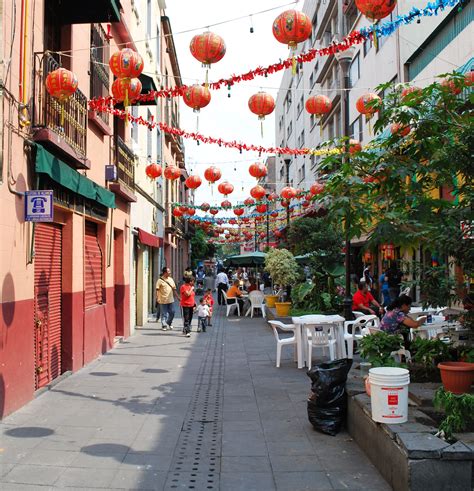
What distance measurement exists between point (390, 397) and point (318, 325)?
4955mm

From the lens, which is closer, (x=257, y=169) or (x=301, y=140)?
(x=257, y=169)

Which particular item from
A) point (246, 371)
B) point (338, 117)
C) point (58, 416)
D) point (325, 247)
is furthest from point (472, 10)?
point (338, 117)

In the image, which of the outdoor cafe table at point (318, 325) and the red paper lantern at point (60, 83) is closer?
the red paper lantern at point (60, 83)

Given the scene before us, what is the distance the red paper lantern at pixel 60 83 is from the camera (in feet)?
25.2

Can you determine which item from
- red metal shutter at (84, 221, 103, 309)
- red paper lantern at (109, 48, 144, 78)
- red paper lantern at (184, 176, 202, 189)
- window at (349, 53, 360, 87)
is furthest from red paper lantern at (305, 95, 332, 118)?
window at (349, 53, 360, 87)

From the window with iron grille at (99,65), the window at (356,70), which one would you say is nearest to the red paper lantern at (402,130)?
the window with iron grille at (99,65)

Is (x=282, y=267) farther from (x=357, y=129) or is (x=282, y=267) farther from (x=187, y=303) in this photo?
(x=357, y=129)

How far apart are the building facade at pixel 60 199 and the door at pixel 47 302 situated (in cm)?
2

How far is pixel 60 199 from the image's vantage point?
8.77 meters

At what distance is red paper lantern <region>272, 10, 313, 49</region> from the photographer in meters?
7.46

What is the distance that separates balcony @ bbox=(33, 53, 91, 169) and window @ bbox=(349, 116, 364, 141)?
1708 cm

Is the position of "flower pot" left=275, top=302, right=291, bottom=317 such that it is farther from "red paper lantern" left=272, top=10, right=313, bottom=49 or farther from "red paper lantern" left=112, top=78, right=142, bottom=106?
"red paper lantern" left=272, top=10, right=313, bottom=49

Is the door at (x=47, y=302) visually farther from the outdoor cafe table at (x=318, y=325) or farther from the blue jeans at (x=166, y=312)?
the blue jeans at (x=166, y=312)

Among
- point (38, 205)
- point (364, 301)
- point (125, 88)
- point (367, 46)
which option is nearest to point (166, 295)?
point (364, 301)
